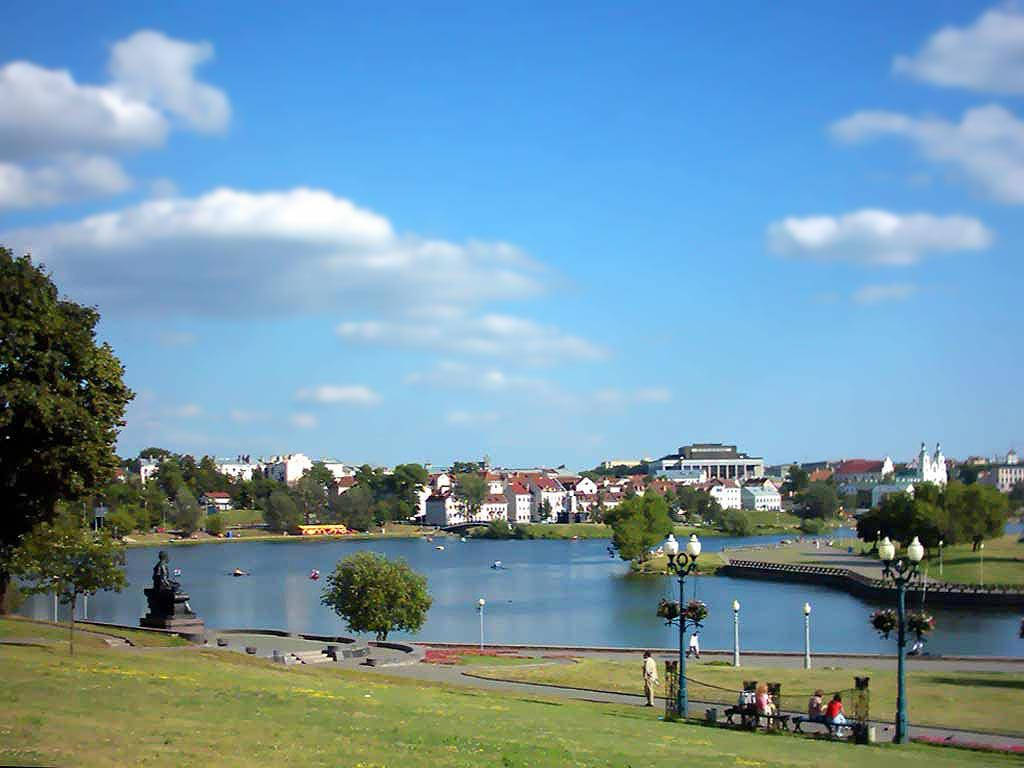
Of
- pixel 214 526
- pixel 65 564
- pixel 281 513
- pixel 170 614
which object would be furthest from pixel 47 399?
pixel 281 513

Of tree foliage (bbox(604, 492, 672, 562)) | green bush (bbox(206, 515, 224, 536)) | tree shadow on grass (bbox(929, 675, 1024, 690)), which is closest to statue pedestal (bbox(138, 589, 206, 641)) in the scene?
tree shadow on grass (bbox(929, 675, 1024, 690))

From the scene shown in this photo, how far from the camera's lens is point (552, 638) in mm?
→ 53594

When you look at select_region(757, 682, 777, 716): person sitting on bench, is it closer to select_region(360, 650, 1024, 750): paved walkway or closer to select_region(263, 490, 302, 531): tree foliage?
select_region(360, 650, 1024, 750): paved walkway

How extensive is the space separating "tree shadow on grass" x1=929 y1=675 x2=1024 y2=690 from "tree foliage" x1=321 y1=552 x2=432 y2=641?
20619 mm

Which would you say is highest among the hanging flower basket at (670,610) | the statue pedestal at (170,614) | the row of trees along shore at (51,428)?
the row of trees along shore at (51,428)

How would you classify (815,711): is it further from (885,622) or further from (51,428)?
(51,428)

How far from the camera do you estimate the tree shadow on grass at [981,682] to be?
27750mm

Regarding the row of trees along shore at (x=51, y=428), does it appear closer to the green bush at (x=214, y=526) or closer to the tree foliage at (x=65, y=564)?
the tree foliage at (x=65, y=564)

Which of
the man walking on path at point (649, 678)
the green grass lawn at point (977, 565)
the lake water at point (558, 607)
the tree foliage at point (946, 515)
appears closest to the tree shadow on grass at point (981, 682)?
the man walking on path at point (649, 678)

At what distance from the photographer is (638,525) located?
4035 inches

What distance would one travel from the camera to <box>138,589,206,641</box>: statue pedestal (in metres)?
33.9

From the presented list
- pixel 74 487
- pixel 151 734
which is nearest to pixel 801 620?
pixel 74 487

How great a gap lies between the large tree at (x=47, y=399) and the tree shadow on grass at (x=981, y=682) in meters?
22.1

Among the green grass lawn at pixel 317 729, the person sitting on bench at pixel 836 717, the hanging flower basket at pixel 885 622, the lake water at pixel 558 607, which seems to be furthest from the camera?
the lake water at pixel 558 607
